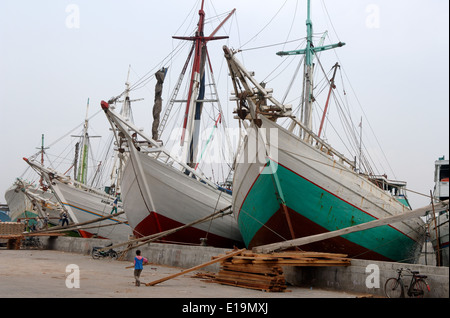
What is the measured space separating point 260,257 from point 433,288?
3749 mm

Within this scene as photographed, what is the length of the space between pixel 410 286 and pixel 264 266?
3.22m

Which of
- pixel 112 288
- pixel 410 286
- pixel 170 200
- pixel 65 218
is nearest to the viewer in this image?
pixel 410 286

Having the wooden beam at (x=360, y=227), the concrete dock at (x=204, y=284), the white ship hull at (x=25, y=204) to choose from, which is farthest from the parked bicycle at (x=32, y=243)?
the wooden beam at (x=360, y=227)

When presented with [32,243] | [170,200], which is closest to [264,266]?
[170,200]

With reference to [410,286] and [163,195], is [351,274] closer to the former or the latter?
[410,286]

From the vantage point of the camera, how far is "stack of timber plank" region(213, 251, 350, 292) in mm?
10031

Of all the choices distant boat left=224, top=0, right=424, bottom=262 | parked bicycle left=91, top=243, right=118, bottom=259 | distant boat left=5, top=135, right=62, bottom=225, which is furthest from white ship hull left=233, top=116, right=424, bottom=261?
distant boat left=5, top=135, right=62, bottom=225

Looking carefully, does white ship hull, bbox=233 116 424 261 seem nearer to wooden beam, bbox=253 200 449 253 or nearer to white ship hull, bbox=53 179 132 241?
wooden beam, bbox=253 200 449 253

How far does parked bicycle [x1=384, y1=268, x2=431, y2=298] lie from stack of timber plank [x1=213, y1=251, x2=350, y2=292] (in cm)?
146

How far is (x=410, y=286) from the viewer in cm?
884

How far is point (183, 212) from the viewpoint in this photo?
1870 cm

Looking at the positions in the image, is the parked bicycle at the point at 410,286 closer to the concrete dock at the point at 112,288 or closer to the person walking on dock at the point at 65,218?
the concrete dock at the point at 112,288
